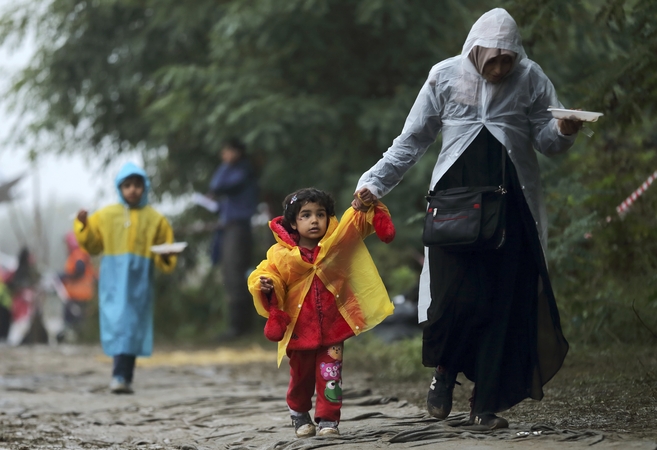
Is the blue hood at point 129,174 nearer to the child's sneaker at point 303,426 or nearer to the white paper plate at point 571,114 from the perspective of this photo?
the child's sneaker at point 303,426

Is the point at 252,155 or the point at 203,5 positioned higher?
the point at 203,5

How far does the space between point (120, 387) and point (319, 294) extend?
3.77 meters

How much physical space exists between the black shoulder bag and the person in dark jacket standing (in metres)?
8.56

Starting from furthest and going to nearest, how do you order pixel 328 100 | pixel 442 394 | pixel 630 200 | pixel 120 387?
pixel 328 100 < pixel 120 387 < pixel 630 200 < pixel 442 394

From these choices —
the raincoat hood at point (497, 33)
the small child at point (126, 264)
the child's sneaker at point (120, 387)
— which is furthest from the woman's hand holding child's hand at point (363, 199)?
the child's sneaker at point (120, 387)

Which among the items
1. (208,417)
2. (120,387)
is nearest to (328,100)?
(120,387)

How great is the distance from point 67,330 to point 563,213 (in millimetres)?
12219

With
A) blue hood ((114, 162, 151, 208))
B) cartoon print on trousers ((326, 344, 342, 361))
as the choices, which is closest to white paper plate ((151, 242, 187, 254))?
blue hood ((114, 162, 151, 208))

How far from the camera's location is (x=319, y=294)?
5.41m

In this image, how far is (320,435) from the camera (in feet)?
17.4

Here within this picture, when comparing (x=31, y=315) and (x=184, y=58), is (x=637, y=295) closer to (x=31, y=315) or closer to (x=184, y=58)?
(x=184, y=58)

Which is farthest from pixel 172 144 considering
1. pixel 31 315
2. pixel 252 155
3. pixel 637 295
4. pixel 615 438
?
pixel 615 438

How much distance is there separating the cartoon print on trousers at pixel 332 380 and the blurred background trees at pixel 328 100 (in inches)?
101

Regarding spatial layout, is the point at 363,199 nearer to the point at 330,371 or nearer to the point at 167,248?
the point at 330,371
